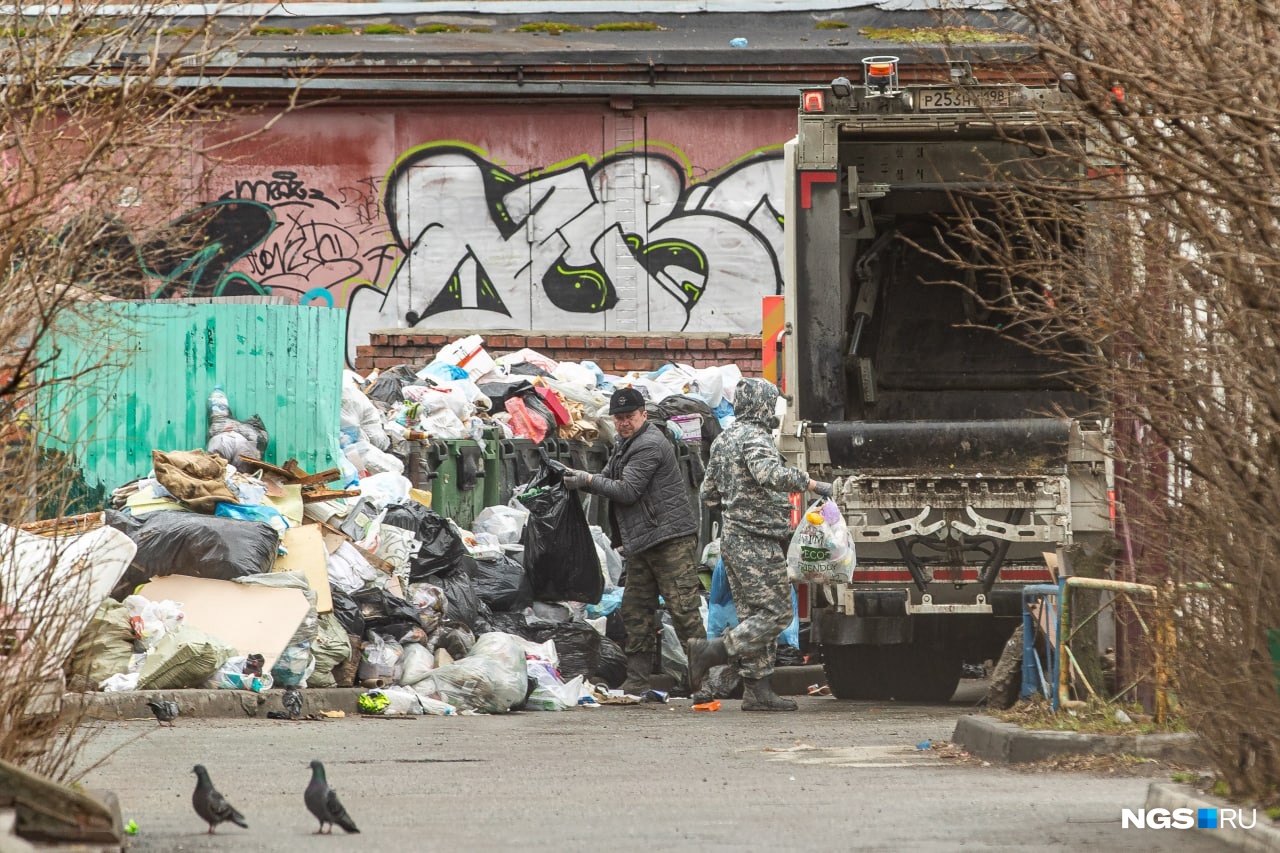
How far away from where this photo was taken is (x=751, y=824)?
5.71 metres

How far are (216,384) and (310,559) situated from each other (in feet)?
7.57

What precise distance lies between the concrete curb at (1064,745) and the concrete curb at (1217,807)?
733mm

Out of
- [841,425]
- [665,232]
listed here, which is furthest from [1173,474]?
[665,232]

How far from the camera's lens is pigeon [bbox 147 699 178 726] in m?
8.90

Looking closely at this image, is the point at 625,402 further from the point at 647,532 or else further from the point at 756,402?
the point at 756,402

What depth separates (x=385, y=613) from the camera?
35.7ft

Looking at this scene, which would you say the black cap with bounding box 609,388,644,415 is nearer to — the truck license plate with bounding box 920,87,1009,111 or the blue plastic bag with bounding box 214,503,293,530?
the blue plastic bag with bounding box 214,503,293,530

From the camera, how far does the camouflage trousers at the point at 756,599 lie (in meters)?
9.97

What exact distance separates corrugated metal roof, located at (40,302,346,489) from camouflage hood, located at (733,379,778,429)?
11.7 ft

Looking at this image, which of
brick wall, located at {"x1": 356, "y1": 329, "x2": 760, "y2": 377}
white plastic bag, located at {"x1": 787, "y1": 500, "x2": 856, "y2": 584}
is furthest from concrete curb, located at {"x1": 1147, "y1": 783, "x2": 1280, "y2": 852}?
brick wall, located at {"x1": 356, "y1": 329, "x2": 760, "y2": 377}

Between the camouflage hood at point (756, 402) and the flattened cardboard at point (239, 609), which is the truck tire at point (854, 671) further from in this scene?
the flattened cardboard at point (239, 609)

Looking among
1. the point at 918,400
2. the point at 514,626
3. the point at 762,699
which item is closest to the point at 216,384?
the point at 514,626

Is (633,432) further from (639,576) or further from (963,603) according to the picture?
(963,603)

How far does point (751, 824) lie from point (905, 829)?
0.50m
